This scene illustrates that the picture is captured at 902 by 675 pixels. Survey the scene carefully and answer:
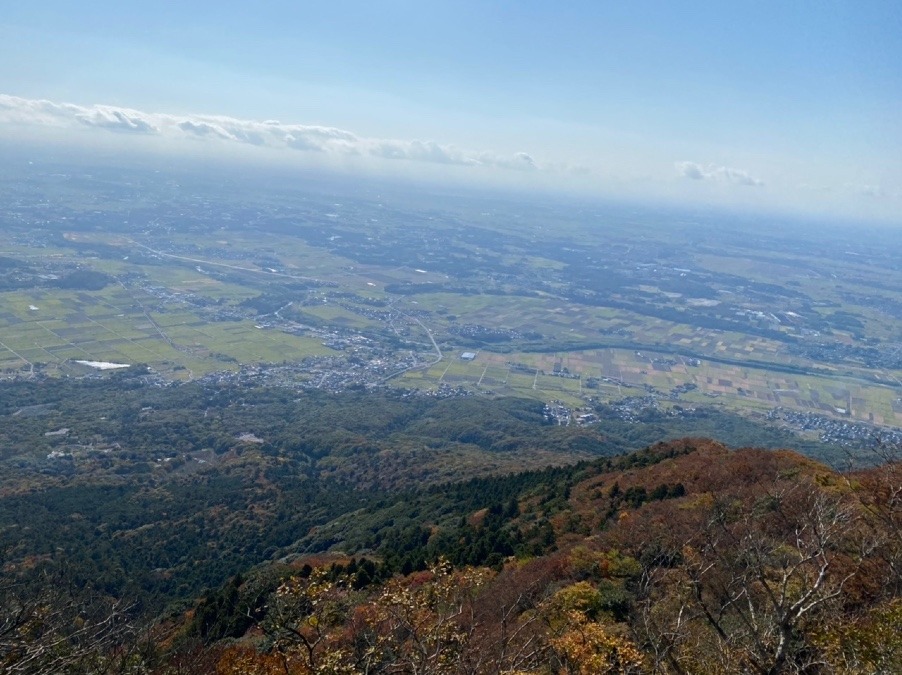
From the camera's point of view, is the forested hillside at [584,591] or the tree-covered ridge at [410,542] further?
the tree-covered ridge at [410,542]

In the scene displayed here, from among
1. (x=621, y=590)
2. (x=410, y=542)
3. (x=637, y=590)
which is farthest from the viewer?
(x=410, y=542)

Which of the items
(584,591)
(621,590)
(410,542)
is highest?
(584,591)

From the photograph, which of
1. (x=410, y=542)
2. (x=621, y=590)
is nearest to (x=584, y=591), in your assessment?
(x=621, y=590)

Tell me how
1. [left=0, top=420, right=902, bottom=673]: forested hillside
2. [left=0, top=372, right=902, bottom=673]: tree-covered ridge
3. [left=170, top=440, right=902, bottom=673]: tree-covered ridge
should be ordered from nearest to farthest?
[left=170, top=440, right=902, bottom=673]: tree-covered ridge
[left=0, top=420, right=902, bottom=673]: forested hillside
[left=0, top=372, right=902, bottom=673]: tree-covered ridge

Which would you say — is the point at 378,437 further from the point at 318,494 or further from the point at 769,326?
the point at 769,326

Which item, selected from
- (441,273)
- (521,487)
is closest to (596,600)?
(521,487)

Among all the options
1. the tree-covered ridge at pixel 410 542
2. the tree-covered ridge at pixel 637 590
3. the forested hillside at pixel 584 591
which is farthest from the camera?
the tree-covered ridge at pixel 410 542

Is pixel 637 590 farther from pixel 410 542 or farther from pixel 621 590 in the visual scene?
pixel 410 542

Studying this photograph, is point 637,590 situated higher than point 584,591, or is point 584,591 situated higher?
point 637,590

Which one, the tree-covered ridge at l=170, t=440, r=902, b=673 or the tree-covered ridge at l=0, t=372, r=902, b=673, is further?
the tree-covered ridge at l=0, t=372, r=902, b=673

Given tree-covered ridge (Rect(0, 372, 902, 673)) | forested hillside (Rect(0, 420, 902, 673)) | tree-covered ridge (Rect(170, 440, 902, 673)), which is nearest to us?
tree-covered ridge (Rect(170, 440, 902, 673))

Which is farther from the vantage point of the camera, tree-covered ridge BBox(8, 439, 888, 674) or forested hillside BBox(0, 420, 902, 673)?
forested hillside BBox(0, 420, 902, 673)
